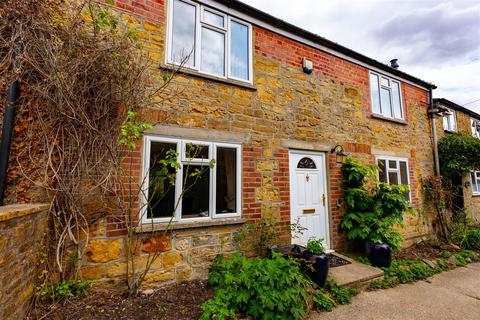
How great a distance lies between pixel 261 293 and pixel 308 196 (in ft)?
9.58

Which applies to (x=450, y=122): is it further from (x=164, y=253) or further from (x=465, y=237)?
(x=164, y=253)

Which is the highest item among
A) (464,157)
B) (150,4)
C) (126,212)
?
(150,4)

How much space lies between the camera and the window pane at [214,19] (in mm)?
4496

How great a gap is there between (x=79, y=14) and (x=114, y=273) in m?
3.73

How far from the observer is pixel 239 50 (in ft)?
15.9

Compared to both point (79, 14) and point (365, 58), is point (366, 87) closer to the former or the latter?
point (365, 58)

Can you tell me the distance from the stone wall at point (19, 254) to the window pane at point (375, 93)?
7.93m

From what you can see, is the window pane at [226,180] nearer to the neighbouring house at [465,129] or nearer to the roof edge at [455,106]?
the neighbouring house at [465,129]

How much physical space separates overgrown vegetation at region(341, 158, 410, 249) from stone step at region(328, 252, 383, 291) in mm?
873

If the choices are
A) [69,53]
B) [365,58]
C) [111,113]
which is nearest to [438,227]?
[365,58]

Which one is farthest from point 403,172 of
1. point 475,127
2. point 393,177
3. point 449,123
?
point 475,127

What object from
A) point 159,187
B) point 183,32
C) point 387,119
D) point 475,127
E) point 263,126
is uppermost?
point 183,32

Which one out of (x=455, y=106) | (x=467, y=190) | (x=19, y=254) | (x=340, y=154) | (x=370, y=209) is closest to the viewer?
(x=19, y=254)

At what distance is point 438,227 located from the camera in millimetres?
7793
